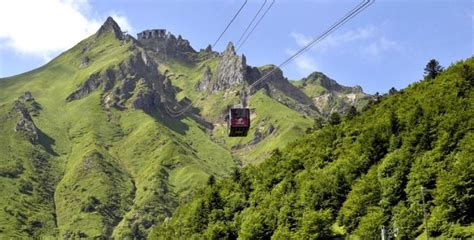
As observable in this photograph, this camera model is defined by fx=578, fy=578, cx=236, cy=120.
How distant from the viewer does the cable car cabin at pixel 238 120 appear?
64.2 meters

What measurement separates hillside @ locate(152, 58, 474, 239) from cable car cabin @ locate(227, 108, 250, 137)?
42.1m

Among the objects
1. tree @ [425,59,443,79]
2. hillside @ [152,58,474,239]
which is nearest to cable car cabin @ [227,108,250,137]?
hillside @ [152,58,474,239]

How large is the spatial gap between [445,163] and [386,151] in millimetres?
29559

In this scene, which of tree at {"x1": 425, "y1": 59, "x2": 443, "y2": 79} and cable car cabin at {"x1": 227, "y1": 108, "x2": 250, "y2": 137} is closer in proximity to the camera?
cable car cabin at {"x1": 227, "y1": 108, "x2": 250, "y2": 137}

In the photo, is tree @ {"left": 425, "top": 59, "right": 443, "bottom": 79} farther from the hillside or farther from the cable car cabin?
the cable car cabin

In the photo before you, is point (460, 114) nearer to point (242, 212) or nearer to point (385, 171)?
point (385, 171)

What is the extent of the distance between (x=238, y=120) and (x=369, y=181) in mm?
63224

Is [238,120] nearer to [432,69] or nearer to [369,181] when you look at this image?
[369,181]

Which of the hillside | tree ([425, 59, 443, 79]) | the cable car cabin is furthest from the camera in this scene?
tree ([425, 59, 443, 79])

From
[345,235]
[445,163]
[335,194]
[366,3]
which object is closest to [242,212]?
[335,194]

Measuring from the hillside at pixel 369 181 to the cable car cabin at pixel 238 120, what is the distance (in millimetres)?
42125

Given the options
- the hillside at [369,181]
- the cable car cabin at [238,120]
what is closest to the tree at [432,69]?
the hillside at [369,181]

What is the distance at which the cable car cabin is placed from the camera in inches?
2529

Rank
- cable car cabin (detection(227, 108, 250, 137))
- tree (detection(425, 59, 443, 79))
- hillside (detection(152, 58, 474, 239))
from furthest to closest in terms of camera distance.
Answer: tree (detection(425, 59, 443, 79)) < hillside (detection(152, 58, 474, 239)) < cable car cabin (detection(227, 108, 250, 137))
